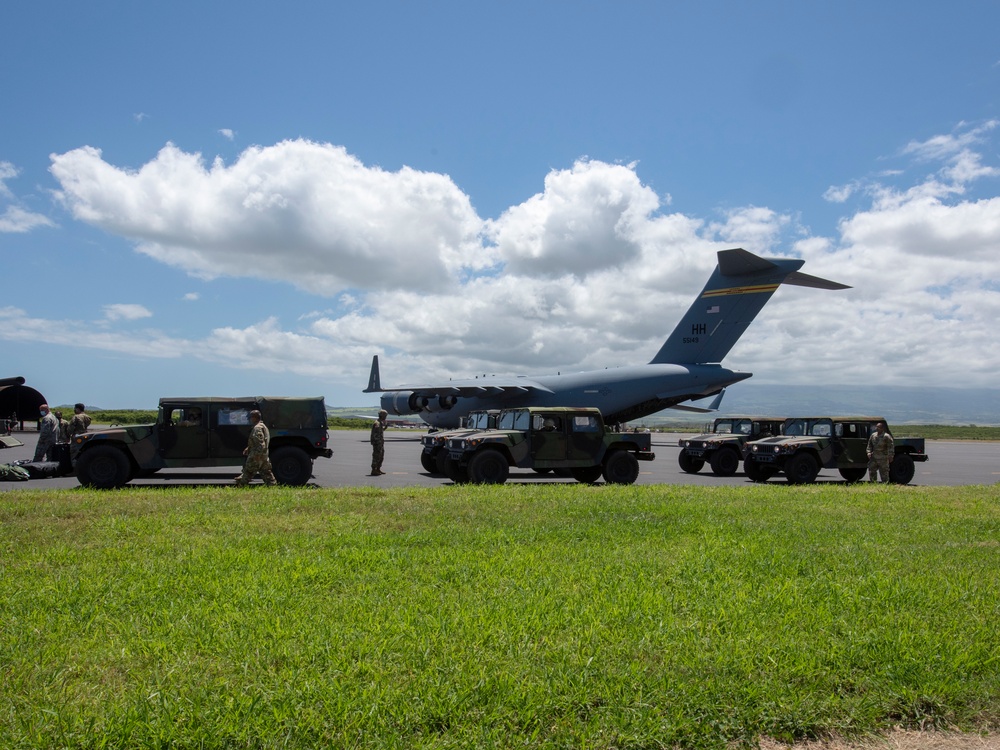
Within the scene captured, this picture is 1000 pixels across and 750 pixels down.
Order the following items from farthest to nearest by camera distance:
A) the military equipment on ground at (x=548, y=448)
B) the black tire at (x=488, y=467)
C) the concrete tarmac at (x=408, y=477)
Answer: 1. the concrete tarmac at (x=408, y=477)
2. the military equipment on ground at (x=548, y=448)
3. the black tire at (x=488, y=467)

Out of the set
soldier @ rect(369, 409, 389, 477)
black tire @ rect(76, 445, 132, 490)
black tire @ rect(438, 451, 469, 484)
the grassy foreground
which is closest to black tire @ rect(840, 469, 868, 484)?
black tire @ rect(438, 451, 469, 484)

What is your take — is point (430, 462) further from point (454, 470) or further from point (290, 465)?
point (290, 465)

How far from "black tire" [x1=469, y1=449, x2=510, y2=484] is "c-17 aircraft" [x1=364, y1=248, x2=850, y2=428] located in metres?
20.0

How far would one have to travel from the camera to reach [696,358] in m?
34.9

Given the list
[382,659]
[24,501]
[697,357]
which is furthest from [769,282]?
[382,659]

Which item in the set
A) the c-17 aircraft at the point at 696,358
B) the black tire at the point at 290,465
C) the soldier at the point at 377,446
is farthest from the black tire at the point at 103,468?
the c-17 aircraft at the point at 696,358

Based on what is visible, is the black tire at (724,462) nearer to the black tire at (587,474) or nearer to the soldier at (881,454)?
the soldier at (881,454)

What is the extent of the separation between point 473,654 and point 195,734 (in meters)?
1.52

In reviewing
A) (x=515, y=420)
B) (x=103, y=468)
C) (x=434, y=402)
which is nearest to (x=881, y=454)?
(x=515, y=420)

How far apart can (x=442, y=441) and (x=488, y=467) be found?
166cm

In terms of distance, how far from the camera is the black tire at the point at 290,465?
14.1 metres

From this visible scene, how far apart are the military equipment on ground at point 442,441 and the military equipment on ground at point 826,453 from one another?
621cm

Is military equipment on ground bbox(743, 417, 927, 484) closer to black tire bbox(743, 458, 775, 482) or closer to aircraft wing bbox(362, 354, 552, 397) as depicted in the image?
black tire bbox(743, 458, 775, 482)

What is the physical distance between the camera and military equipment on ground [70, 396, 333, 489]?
13.3m
